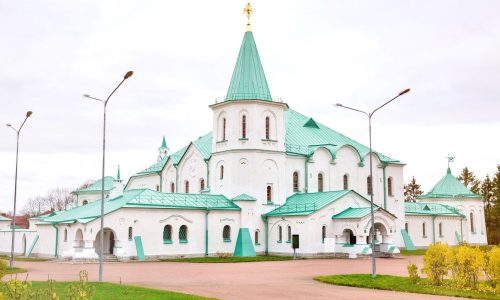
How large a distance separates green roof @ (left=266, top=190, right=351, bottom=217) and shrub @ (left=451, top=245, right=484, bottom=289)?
908 inches

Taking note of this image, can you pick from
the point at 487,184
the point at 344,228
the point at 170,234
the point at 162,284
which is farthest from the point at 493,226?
the point at 162,284

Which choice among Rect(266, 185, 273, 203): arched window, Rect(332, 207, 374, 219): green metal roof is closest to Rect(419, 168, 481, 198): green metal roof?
Rect(332, 207, 374, 219): green metal roof

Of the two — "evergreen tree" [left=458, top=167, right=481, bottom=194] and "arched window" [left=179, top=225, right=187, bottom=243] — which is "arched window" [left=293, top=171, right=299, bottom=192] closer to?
"arched window" [left=179, top=225, right=187, bottom=243]

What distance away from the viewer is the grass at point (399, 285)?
717 inches

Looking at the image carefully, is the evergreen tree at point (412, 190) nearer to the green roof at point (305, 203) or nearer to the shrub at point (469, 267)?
the green roof at point (305, 203)

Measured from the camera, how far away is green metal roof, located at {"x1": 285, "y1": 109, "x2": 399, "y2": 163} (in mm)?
50438

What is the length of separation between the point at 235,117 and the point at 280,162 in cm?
534

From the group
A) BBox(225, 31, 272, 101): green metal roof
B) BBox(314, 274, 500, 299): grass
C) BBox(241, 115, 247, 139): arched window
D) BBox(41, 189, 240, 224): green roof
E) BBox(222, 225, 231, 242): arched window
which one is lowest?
BBox(314, 274, 500, 299): grass

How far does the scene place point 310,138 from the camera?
5225 centimetres

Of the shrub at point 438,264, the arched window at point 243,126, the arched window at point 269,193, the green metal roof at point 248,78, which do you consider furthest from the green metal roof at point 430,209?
the shrub at point 438,264

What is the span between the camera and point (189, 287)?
67.9 ft

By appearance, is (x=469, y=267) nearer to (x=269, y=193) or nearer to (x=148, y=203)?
(x=148, y=203)

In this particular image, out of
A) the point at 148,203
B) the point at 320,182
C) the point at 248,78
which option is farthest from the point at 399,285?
the point at 320,182

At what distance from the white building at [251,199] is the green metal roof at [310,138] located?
0.12 meters
